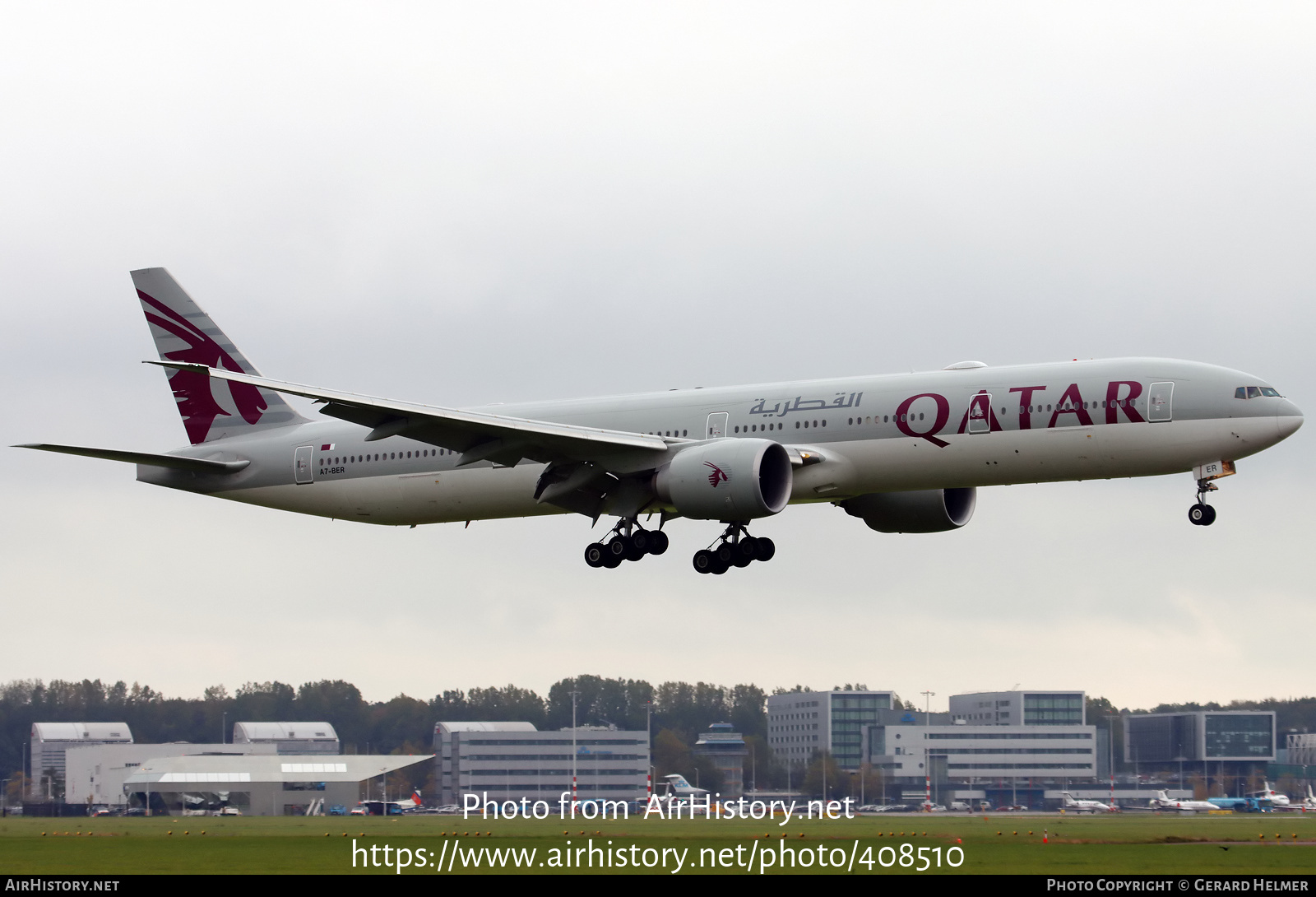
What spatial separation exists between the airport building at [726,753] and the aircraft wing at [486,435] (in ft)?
147

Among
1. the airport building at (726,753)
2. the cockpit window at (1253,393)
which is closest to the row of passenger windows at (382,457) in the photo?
the cockpit window at (1253,393)

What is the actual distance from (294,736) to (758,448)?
65380 millimetres

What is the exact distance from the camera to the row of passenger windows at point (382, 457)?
172 ft

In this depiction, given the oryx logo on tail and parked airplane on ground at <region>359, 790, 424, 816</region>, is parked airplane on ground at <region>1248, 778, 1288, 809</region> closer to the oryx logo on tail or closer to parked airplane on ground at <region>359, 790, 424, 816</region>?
parked airplane on ground at <region>359, 790, 424, 816</region>

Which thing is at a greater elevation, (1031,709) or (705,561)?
(705,561)

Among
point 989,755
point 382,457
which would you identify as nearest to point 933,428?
point 382,457

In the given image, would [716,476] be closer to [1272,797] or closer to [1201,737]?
[1272,797]

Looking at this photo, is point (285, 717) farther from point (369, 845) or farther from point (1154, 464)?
point (1154, 464)

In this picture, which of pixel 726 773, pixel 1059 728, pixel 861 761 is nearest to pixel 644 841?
pixel 726 773

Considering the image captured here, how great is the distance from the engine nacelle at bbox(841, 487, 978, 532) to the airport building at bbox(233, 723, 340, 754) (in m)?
56.3

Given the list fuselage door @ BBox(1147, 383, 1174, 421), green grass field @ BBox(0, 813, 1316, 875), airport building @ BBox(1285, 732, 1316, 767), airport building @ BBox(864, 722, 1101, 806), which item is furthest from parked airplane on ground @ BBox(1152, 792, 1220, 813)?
fuselage door @ BBox(1147, 383, 1174, 421)

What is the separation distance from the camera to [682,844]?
44.0 meters

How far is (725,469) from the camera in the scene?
44.2 meters

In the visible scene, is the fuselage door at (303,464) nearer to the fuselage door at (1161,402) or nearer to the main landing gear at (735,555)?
the main landing gear at (735,555)
